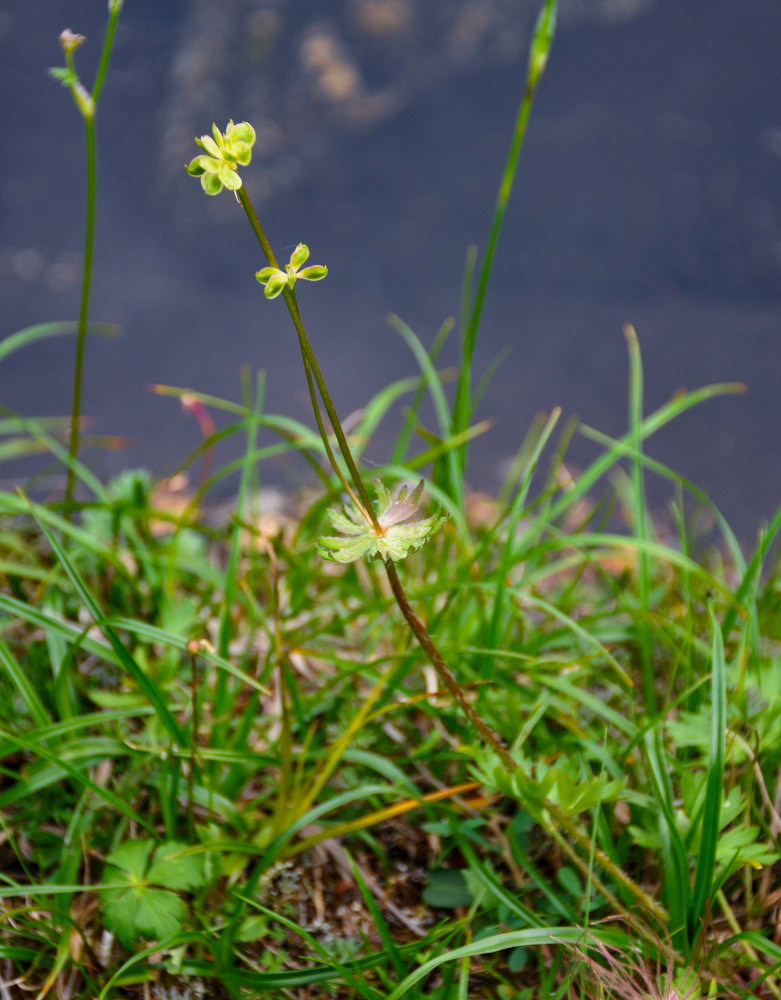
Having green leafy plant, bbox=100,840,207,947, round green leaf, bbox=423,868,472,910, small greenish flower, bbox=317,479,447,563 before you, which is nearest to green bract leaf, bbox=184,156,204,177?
small greenish flower, bbox=317,479,447,563

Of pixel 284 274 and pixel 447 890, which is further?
pixel 447 890

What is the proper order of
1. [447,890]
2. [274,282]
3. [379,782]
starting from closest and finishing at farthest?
[274,282], [447,890], [379,782]

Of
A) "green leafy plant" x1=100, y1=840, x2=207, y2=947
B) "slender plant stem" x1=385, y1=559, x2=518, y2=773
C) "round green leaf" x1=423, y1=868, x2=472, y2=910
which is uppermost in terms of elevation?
Result: "slender plant stem" x1=385, y1=559, x2=518, y2=773

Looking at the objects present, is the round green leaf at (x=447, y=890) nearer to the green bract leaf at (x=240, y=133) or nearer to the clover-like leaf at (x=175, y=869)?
the clover-like leaf at (x=175, y=869)

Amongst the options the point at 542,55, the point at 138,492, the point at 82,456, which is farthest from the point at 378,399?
the point at 82,456

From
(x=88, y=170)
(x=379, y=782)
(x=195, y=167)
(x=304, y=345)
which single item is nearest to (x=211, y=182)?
(x=195, y=167)

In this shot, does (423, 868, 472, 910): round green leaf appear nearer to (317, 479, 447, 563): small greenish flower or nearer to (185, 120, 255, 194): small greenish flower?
(317, 479, 447, 563): small greenish flower

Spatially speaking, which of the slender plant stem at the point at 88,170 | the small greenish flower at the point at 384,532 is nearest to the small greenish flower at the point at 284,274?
the small greenish flower at the point at 384,532

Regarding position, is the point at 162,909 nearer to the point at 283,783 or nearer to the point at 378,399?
the point at 283,783

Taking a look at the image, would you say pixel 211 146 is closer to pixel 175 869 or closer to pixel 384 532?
pixel 384 532
